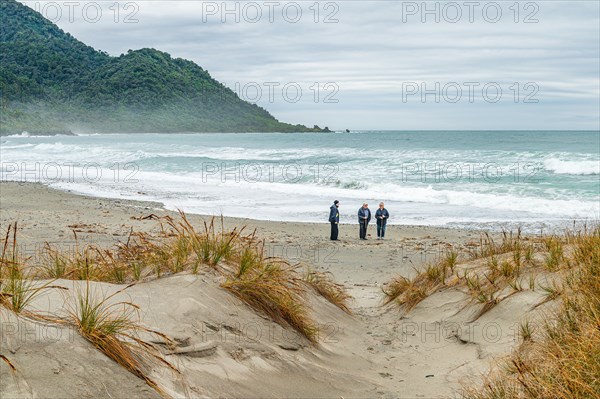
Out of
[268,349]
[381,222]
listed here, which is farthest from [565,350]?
[381,222]

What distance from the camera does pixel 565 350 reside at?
4652 millimetres

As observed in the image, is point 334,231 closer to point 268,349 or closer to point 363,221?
point 363,221

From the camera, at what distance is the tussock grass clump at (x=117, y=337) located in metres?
4.24

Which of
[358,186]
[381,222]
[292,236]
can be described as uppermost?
[358,186]

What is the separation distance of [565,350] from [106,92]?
15499cm

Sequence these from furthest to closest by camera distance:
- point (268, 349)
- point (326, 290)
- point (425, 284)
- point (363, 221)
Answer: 1. point (363, 221)
2. point (425, 284)
3. point (326, 290)
4. point (268, 349)

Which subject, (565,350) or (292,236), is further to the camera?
(292,236)

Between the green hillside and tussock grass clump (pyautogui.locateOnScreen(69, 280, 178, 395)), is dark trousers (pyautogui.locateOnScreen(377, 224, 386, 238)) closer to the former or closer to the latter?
tussock grass clump (pyautogui.locateOnScreen(69, 280, 178, 395))

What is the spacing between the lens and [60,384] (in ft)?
12.5

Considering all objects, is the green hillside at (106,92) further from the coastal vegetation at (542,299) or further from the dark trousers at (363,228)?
the coastal vegetation at (542,299)

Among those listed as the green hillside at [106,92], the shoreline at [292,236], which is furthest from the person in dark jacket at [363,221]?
the green hillside at [106,92]

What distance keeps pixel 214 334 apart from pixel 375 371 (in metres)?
1.74

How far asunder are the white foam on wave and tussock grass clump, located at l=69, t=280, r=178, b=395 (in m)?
38.1

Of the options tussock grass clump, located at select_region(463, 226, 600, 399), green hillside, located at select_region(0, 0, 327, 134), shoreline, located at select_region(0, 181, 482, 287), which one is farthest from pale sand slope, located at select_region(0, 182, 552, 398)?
green hillside, located at select_region(0, 0, 327, 134)
